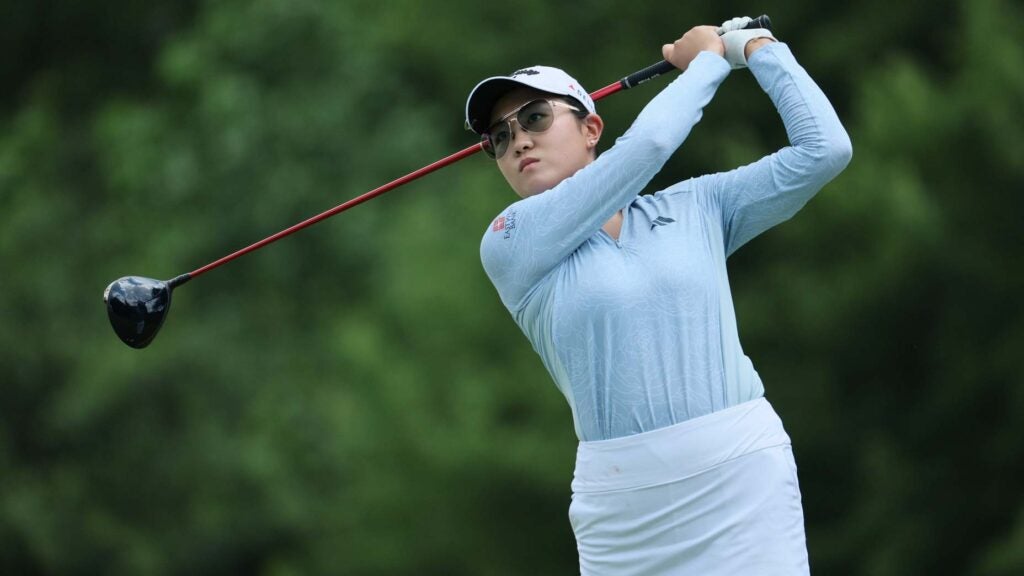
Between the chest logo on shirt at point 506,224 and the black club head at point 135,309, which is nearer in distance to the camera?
the chest logo on shirt at point 506,224

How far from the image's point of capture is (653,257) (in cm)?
339

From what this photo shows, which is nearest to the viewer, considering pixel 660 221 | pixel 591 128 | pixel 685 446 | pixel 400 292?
pixel 685 446

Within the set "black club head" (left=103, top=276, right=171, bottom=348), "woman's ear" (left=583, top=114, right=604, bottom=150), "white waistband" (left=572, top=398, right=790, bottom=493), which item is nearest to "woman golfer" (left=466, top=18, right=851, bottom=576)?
"white waistband" (left=572, top=398, right=790, bottom=493)

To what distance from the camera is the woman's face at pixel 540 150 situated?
3672 millimetres

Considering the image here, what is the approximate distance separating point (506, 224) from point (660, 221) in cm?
32

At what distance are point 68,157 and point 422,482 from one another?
694 centimetres

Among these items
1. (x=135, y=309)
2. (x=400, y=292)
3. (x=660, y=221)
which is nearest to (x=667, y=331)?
(x=660, y=221)

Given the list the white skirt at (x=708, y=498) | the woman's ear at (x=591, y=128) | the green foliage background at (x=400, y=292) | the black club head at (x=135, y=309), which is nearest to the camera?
the white skirt at (x=708, y=498)

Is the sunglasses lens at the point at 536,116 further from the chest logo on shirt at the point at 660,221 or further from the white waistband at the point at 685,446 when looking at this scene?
the white waistband at the point at 685,446

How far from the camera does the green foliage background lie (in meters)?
11.0

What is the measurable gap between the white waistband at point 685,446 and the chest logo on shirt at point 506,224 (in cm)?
47

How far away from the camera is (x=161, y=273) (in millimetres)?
14406

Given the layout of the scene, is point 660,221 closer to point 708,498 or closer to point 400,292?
point 708,498

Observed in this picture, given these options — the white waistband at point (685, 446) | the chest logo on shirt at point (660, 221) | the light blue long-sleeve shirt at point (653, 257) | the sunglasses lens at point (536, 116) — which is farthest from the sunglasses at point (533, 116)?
the white waistband at point (685, 446)
